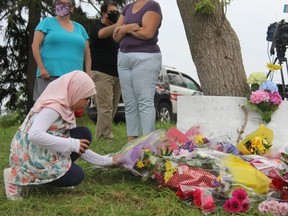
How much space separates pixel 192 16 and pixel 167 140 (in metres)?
1.32

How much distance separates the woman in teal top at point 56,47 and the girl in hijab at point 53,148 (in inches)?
47.5

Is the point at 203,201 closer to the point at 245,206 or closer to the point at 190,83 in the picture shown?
the point at 245,206

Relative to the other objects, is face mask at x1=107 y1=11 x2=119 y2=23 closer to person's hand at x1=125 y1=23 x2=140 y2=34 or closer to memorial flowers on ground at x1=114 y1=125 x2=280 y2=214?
person's hand at x1=125 y1=23 x2=140 y2=34

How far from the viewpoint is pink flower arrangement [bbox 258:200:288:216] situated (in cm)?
240

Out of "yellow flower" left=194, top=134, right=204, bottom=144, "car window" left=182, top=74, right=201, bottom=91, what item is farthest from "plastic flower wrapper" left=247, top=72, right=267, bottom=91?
"car window" left=182, top=74, right=201, bottom=91

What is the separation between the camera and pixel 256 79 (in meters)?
3.95

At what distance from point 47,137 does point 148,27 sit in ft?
4.80

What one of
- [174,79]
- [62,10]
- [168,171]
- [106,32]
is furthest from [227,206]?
[174,79]

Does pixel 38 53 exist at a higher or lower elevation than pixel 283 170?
higher

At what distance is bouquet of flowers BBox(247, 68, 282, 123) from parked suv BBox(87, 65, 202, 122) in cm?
733

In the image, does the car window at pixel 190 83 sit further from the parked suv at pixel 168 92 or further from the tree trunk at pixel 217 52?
the tree trunk at pixel 217 52

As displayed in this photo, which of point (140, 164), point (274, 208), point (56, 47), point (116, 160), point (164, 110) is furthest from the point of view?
point (164, 110)

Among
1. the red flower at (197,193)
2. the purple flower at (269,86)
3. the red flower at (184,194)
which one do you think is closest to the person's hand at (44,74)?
the purple flower at (269,86)

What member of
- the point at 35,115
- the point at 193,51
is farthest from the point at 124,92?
the point at 35,115
